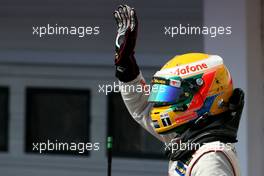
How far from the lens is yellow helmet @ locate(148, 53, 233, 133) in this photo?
9.32 ft

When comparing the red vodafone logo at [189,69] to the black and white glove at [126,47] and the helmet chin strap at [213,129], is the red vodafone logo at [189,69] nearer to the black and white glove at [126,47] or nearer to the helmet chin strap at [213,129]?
the helmet chin strap at [213,129]

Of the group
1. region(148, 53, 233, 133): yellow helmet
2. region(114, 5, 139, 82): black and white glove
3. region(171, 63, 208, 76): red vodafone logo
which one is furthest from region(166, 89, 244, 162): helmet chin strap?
region(114, 5, 139, 82): black and white glove

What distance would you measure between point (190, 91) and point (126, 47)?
413mm

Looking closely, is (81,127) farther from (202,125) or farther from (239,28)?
(202,125)

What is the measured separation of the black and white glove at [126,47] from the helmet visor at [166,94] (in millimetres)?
270

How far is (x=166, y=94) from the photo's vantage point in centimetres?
288

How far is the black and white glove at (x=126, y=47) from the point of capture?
314 centimetres

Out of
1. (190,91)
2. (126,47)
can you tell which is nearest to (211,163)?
(190,91)

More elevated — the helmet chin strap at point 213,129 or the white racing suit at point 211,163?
the helmet chin strap at point 213,129

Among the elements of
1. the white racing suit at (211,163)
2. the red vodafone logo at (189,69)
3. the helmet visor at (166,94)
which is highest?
the red vodafone logo at (189,69)

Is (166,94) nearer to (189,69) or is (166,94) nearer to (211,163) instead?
(189,69)

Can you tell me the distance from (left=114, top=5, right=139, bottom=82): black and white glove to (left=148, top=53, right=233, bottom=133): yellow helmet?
276 millimetres

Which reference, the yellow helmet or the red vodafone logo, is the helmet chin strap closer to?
the yellow helmet

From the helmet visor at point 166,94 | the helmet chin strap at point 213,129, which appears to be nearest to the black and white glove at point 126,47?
the helmet visor at point 166,94
